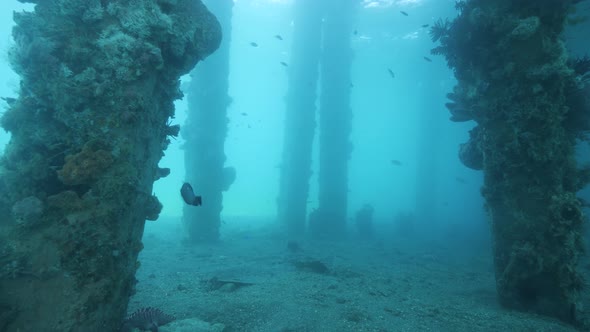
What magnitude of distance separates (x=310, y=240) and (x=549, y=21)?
1561 centimetres

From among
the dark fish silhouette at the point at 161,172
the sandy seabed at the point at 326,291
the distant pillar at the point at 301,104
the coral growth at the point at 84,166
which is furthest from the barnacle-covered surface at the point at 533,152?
the distant pillar at the point at 301,104

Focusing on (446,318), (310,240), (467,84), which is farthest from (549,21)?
(310,240)

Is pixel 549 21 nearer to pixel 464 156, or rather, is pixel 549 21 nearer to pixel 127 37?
pixel 464 156

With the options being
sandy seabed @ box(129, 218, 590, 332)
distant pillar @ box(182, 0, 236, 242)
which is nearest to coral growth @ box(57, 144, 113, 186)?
sandy seabed @ box(129, 218, 590, 332)

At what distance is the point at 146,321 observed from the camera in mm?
5316

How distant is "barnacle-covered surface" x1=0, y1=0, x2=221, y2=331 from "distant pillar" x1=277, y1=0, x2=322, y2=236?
64.7 feet

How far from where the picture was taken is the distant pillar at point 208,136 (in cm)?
1856

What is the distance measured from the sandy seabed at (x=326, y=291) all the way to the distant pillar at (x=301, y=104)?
32.2 ft

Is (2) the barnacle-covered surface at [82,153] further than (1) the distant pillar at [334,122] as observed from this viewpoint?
No

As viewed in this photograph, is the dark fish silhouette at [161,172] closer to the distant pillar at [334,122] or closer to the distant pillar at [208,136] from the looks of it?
the distant pillar at [208,136]

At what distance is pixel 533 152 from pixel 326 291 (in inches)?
240

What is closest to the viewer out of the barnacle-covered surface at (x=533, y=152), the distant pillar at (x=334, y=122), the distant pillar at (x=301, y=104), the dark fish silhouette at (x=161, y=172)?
the dark fish silhouette at (x=161, y=172)

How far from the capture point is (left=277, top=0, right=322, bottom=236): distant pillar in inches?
1012

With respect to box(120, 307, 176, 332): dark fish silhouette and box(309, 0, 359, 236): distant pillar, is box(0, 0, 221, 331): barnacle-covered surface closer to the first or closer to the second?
box(120, 307, 176, 332): dark fish silhouette
